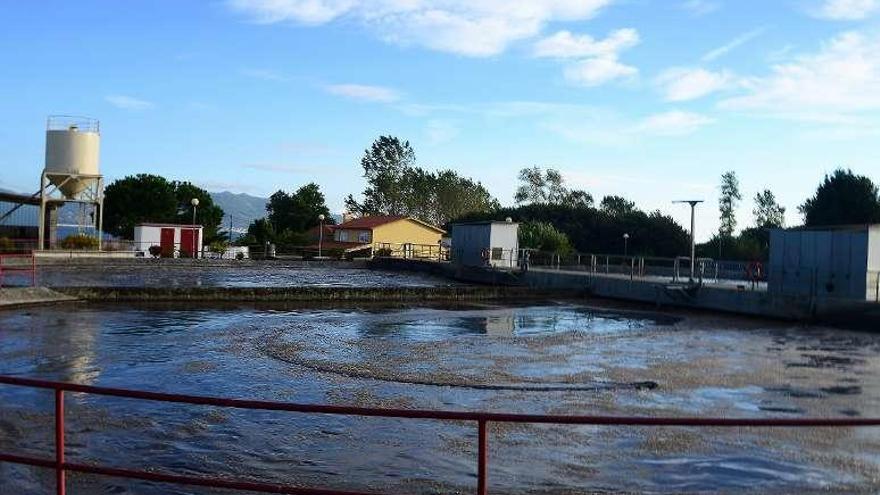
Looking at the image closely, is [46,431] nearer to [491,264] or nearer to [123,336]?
[123,336]

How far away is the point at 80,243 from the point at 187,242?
7.29m

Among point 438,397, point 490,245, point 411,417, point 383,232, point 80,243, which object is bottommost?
point 438,397

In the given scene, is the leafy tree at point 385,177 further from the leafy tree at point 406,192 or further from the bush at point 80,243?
the bush at point 80,243

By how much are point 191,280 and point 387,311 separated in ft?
40.6

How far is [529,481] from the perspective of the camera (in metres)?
7.00

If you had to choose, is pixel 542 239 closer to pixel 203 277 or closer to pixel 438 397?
pixel 203 277

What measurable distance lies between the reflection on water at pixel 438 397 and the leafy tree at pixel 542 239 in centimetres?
3618

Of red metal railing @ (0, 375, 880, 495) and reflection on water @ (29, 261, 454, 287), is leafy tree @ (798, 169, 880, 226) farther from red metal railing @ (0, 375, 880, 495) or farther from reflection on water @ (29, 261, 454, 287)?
red metal railing @ (0, 375, 880, 495)

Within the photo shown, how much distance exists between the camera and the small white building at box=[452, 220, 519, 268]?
41125 millimetres

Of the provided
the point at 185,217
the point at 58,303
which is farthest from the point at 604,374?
the point at 185,217

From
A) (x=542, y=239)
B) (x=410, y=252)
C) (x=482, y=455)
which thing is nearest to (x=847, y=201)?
(x=542, y=239)

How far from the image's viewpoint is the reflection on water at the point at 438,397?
7.27m

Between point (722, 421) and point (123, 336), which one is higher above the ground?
point (722, 421)

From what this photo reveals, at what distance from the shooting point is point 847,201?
60312 mm
